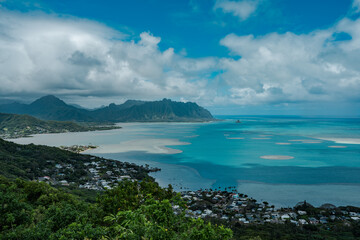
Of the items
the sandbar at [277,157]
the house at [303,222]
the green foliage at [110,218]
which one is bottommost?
the house at [303,222]

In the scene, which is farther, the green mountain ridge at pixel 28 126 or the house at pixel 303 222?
the green mountain ridge at pixel 28 126

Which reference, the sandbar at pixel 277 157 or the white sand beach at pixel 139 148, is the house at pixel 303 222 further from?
the white sand beach at pixel 139 148

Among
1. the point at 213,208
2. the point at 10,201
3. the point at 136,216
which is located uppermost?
the point at 136,216

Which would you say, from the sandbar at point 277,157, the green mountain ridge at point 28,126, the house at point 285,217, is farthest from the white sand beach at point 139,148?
the green mountain ridge at point 28,126

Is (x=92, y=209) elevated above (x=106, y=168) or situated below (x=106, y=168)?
above

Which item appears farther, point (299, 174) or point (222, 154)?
point (222, 154)

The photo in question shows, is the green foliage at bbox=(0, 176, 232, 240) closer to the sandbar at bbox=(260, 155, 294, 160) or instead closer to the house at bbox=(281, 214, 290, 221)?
the house at bbox=(281, 214, 290, 221)

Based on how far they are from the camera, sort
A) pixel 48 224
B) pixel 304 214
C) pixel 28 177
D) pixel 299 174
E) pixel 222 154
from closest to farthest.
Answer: pixel 48 224 < pixel 304 214 < pixel 28 177 < pixel 299 174 < pixel 222 154

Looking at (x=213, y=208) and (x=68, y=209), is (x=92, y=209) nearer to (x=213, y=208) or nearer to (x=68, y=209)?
(x=68, y=209)

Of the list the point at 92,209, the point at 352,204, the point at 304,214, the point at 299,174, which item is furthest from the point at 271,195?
the point at 92,209

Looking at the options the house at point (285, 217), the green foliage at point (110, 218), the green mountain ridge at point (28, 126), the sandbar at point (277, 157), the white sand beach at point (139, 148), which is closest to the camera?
the green foliage at point (110, 218)

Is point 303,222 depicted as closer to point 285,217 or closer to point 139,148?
point 285,217
